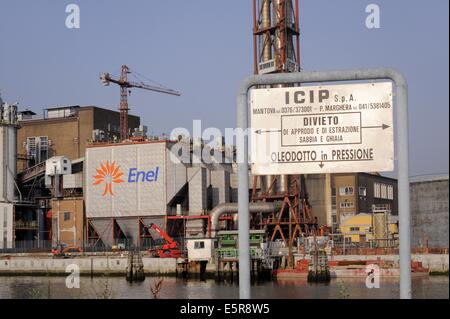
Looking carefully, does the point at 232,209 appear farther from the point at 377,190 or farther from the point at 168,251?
the point at 377,190

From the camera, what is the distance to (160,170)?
10731 cm

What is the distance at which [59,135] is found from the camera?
138500mm

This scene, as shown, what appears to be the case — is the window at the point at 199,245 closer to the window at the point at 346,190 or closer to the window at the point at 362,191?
the window at the point at 346,190

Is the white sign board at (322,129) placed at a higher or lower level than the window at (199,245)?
higher

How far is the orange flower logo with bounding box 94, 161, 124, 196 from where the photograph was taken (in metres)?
110

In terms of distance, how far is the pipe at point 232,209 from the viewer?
9619cm

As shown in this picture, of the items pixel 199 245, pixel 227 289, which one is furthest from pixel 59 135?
pixel 227 289

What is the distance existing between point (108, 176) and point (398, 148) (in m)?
104

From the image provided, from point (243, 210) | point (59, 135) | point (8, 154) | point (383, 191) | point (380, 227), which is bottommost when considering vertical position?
point (380, 227)

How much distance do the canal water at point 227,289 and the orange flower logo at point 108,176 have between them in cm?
3059

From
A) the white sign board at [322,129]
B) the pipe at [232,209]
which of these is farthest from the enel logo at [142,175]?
the white sign board at [322,129]
